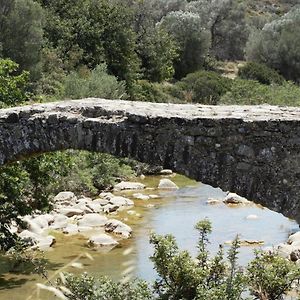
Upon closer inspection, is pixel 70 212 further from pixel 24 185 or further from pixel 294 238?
pixel 294 238

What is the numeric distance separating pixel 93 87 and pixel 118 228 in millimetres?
11507

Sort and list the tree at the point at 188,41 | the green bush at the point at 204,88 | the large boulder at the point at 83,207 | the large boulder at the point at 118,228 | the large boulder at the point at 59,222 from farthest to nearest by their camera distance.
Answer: the tree at the point at 188,41, the green bush at the point at 204,88, the large boulder at the point at 83,207, the large boulder at the point at 59,222, the large boulder at the point at 118,228

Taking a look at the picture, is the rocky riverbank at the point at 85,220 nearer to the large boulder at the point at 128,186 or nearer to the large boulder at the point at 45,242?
the large boulder at the point at 45,242

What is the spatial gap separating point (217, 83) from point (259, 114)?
28569 mm

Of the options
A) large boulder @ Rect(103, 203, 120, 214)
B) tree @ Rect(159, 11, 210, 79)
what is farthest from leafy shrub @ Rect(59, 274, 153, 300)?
tree @ Rect(159, 11, 210, 79)

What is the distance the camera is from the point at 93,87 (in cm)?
2667

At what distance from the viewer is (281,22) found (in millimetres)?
44594

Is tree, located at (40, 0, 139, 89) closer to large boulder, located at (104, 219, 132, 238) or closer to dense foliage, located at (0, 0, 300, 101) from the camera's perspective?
dense foliage, located at (0, 0, 300, 101)

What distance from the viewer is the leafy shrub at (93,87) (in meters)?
26.0

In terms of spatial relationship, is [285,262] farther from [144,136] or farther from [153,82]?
[153,82]

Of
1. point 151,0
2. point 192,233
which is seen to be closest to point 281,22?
point 151,0

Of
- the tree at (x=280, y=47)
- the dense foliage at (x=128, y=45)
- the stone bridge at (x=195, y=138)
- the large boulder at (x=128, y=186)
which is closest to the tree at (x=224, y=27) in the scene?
the dense foliage at (x=128, y=45)

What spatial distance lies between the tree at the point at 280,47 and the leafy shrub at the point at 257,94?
8477 millimetres

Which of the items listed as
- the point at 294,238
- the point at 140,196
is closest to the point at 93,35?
the point at 140,196
